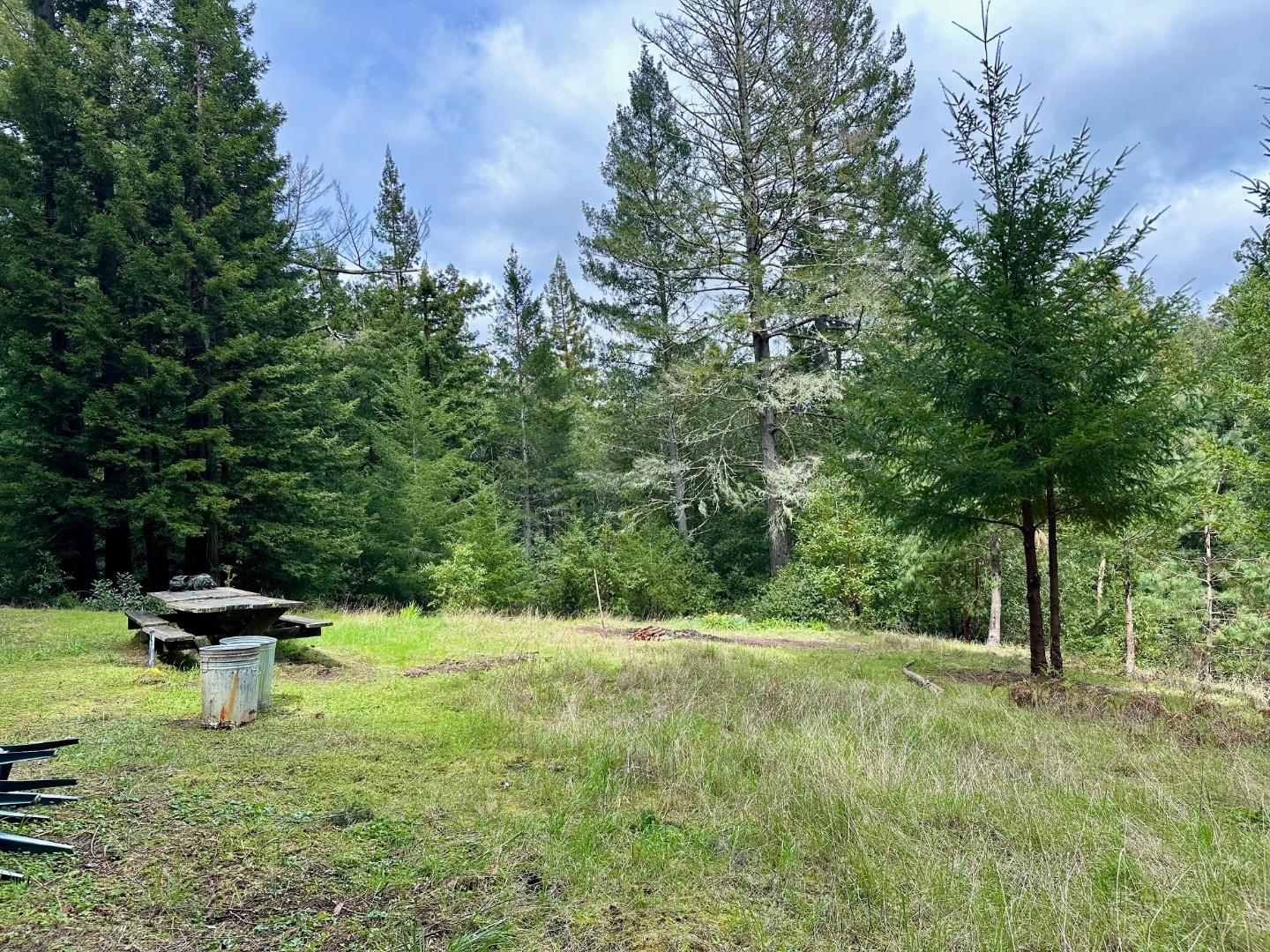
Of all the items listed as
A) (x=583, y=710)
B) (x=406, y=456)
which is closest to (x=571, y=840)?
(x=583, y=710)

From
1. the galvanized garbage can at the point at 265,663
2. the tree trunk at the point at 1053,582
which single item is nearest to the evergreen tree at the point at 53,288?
the galvanized garbage can at the point at 265,663

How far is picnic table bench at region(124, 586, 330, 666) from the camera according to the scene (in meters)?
6.74

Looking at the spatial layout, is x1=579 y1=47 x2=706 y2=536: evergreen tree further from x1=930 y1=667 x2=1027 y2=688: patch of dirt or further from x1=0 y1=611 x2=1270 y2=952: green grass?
x1=0 y1=611 x2=1270 y2=952: green grass

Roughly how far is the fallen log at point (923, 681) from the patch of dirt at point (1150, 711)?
2.48 ft

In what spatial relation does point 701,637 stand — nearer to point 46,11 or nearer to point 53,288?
point 53,288

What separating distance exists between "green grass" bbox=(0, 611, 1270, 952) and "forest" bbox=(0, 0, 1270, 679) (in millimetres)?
3799

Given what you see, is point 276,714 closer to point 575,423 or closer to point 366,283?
point 575,423

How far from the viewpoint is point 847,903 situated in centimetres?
270

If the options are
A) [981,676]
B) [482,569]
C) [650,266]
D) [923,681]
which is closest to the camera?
[923,681]

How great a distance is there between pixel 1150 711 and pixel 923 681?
2.26 metres

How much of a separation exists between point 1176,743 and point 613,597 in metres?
16.1

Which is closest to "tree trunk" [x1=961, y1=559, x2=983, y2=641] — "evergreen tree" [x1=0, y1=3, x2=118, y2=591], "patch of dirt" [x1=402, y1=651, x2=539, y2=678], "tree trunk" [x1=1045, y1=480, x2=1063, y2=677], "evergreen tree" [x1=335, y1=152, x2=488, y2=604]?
"tree trunk" [x1=1045, y1=480, x2=1063, y2=677]

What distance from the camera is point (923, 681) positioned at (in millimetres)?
7859

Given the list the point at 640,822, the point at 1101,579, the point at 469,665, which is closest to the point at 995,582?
the point at 1101,579
